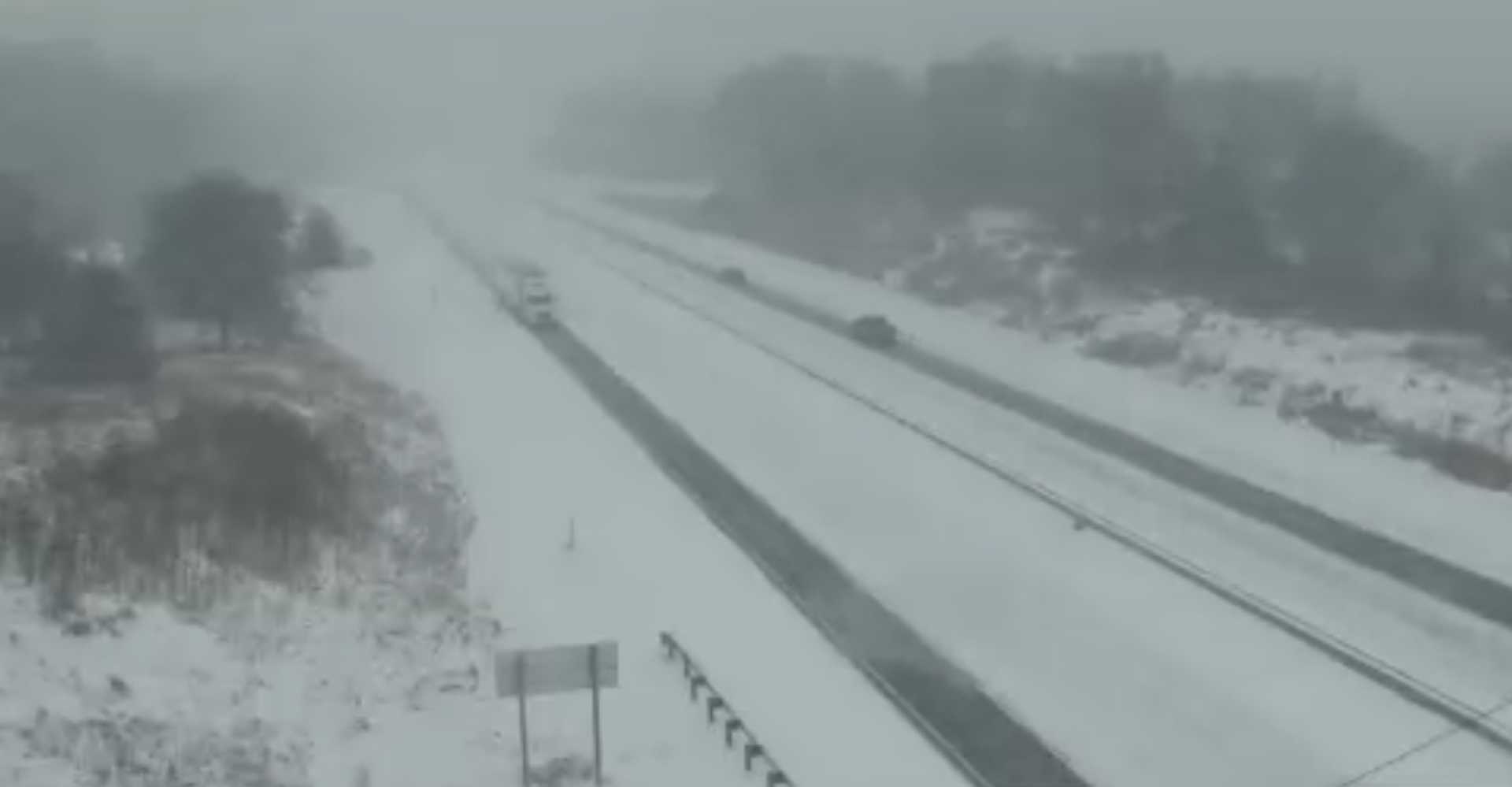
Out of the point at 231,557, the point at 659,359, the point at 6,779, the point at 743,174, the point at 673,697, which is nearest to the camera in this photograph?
the point at 6,779

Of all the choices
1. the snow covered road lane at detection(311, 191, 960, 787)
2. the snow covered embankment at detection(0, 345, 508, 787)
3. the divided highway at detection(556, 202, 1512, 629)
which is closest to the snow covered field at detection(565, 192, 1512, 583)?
the divided highway at detection(556, 202, 1512, 629)

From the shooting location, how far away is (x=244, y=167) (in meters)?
82.6

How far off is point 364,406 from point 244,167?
158ft

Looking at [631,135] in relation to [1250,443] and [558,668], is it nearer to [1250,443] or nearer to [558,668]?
[1250,443]

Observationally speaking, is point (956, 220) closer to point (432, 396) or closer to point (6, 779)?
point (432, 396)

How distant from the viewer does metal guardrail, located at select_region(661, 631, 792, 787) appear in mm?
17922

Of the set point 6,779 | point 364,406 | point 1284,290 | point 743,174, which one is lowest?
point 6,779

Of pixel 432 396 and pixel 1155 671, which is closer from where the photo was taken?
pixel 1155 671

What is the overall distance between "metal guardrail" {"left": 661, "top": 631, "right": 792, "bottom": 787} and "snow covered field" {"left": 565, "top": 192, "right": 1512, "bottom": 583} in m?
12.7

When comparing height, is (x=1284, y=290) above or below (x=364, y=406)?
above

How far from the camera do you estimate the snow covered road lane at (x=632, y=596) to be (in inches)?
746

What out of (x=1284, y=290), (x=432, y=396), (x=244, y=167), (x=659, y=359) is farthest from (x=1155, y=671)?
(x=244, y=167)

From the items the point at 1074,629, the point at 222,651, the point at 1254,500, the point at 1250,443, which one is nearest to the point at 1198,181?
the point at 1250,443

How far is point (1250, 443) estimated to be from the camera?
35469 millimetres
